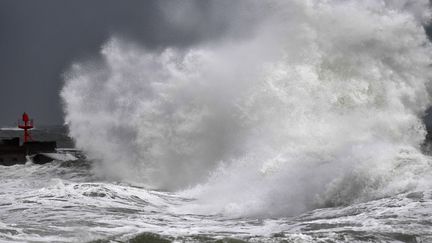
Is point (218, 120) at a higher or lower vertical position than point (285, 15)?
lower

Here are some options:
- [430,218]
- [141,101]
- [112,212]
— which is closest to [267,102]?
[141,101]

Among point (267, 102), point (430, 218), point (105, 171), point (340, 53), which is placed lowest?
point (430, 218)

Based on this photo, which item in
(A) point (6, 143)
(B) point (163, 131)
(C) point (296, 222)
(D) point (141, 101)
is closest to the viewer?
(C) point (296, 222)

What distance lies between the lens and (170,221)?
1205 cm

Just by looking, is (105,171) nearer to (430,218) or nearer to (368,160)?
(368,160)

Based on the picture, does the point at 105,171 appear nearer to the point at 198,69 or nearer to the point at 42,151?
the point at 198,69

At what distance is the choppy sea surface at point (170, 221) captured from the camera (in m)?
9.66

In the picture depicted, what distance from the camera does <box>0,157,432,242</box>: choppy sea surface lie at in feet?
31.7

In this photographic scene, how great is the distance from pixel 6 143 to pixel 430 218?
2162 cm

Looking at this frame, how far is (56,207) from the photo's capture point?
13.3 meters

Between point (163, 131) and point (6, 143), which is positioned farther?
point (6, 143)

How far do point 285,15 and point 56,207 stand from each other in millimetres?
11022

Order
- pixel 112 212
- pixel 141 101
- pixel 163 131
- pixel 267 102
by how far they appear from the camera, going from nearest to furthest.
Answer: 1. pixel 112 212
2. pixel 267 102
3. pixel 163 131
4. pixel 141 101

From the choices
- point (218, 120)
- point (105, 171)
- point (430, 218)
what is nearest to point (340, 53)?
point (218, 120)
